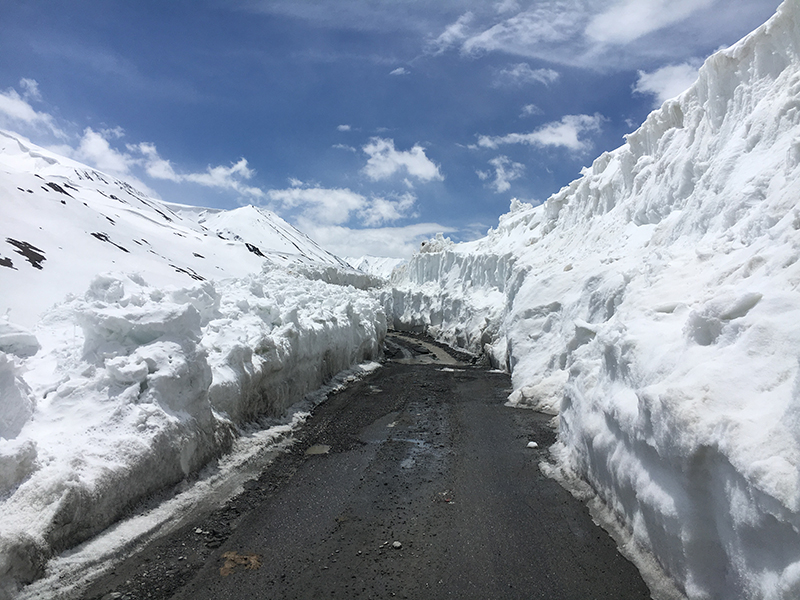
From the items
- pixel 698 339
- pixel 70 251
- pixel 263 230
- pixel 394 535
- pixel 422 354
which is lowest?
pixel 394 535

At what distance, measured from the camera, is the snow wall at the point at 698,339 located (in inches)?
167

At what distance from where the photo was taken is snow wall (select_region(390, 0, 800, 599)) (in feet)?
13.9

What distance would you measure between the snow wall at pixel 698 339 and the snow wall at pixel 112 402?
6685 millimetres

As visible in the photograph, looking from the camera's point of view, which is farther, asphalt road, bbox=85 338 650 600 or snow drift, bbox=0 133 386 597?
snow drift, bbox=0 133 386 597

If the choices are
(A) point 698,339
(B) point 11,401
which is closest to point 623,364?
(A) point 698,339

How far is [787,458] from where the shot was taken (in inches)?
151

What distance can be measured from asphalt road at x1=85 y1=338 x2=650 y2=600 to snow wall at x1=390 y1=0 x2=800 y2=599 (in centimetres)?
Answer: 84

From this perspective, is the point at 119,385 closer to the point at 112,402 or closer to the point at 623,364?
the point at 112,402

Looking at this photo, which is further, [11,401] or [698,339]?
[11,401]

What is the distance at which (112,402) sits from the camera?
7691mm

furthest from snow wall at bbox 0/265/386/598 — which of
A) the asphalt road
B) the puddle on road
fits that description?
the puddle on road

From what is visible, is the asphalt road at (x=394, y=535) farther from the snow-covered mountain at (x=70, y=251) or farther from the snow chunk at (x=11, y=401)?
the snow-covered mountain at (x=70, y=251)

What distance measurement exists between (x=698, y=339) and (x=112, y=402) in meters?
8.26

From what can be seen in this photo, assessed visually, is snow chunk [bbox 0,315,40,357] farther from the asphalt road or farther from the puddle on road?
the puddle on road
